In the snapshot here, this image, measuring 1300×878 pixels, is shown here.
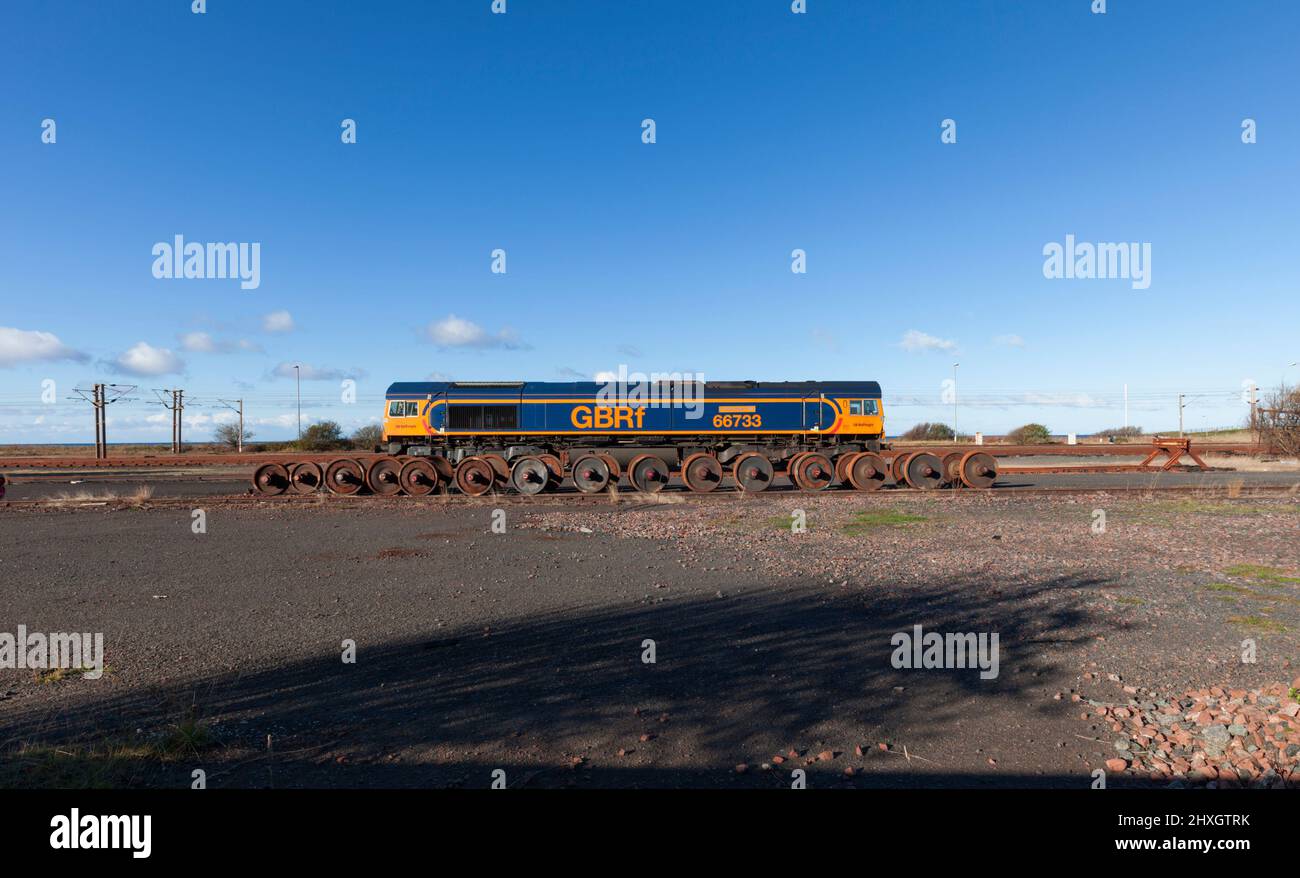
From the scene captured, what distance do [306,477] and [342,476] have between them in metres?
1.27

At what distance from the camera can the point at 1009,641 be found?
21.2ft

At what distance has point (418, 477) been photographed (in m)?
21.2

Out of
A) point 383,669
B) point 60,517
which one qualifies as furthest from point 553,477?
point 383,669

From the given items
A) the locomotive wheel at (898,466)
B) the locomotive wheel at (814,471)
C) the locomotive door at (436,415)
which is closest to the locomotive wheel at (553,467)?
the locomotive door at (436,415)

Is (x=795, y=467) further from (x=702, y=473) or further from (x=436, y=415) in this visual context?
(x=436, y=415)

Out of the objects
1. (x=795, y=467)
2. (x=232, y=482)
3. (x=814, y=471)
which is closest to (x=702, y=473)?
(x=795, y=467)

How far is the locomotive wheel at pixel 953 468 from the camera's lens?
21.7 metres

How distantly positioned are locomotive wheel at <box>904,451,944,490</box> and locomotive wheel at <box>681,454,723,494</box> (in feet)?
20.7

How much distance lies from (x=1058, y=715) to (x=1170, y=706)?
0.89m

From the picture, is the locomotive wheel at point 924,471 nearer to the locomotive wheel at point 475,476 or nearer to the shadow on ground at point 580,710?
the locomotive wheel at point 475,476

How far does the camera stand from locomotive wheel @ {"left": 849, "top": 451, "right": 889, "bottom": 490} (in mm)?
21766

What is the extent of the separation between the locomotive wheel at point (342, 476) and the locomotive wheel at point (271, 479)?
1.59m
